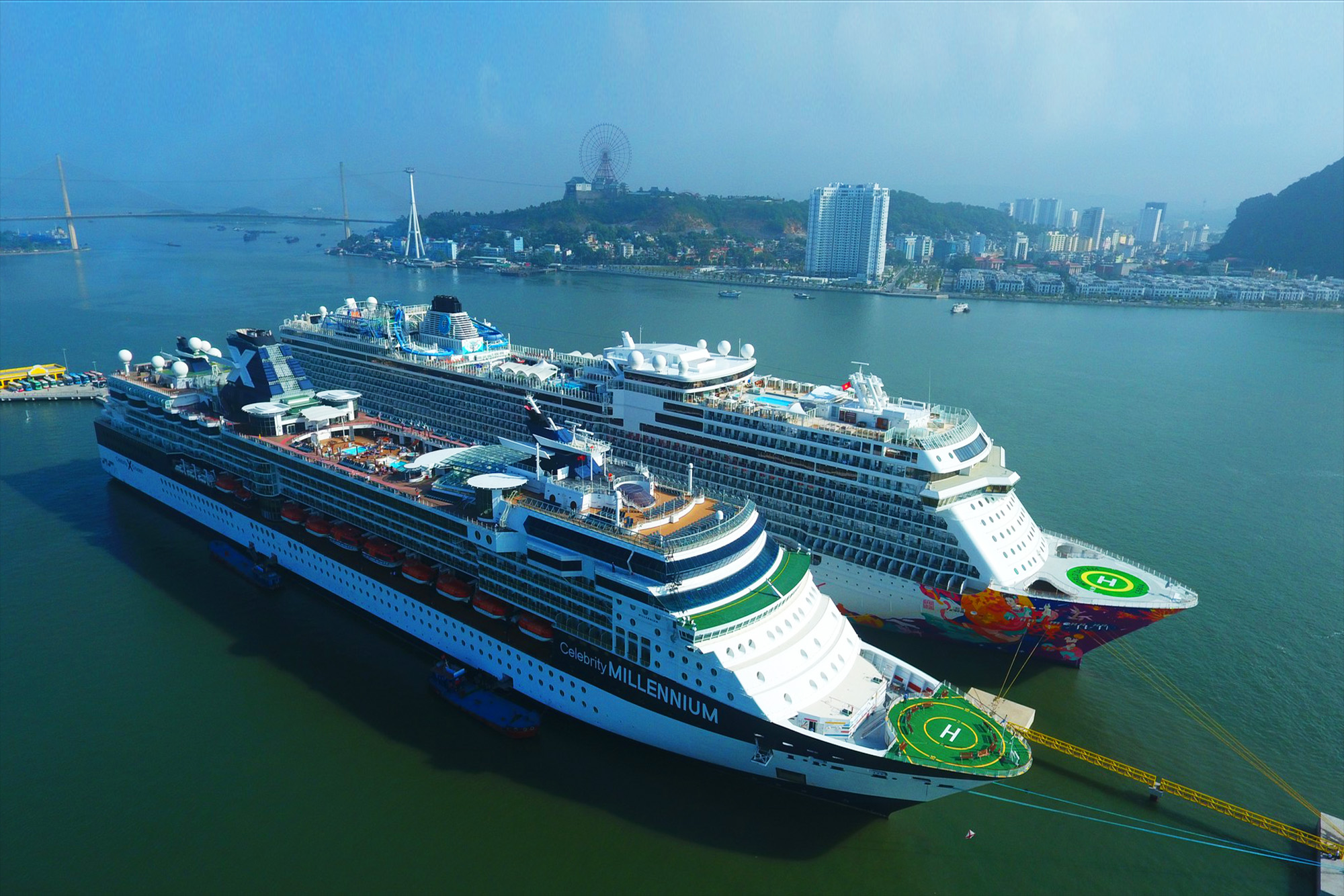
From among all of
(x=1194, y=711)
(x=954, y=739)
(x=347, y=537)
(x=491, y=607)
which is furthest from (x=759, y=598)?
(x=347, y=537)

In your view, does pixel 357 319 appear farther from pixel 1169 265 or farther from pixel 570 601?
pixel 1169 265

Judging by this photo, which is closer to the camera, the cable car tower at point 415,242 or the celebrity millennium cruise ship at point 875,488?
the celebrity millennium cruise ship at point 875,488

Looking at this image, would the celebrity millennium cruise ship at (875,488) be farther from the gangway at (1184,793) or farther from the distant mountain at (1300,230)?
the distant mountain at (1300,230)

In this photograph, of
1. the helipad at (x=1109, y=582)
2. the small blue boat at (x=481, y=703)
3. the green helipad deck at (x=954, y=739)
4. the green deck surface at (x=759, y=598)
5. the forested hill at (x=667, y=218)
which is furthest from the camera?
the forested hill at (x=667, y=218)

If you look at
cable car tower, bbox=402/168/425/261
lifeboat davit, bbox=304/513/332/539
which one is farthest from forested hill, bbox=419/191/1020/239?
lifeboat davit, bbox=304/513/332/539

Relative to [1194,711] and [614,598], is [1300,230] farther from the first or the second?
[614,598]

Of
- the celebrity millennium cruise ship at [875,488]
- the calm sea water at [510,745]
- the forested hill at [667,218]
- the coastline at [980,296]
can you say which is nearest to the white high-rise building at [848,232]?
the coastline at [980,296]

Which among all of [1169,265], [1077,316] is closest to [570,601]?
[1077,316]
